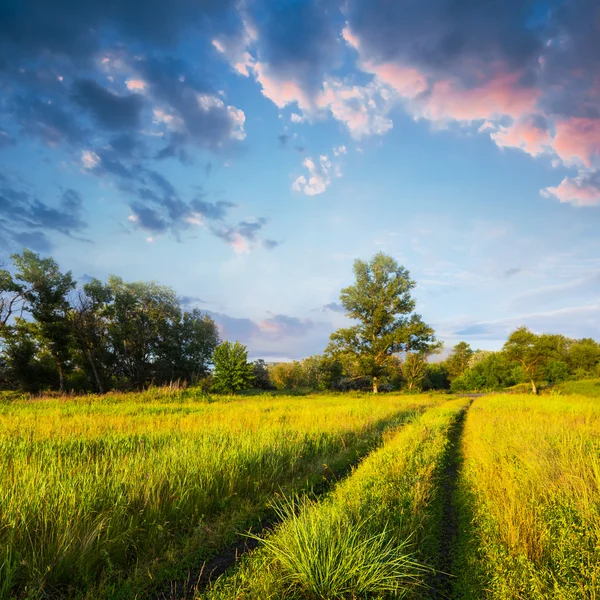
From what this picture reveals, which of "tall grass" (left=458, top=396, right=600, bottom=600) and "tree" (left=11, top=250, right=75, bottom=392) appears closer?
"tall grass" (left=458, top=396, right=600, bottom=600)

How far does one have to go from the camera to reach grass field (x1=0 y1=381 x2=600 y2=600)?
10.3ft

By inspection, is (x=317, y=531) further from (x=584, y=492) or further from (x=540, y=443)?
(x=540, y=443)

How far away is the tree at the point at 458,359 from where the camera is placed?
87550 millimetres

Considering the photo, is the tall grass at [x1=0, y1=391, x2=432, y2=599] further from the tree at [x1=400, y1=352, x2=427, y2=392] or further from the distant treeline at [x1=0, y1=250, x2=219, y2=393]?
the tree at [x1=400, y1=352, x2=427, y2=392]

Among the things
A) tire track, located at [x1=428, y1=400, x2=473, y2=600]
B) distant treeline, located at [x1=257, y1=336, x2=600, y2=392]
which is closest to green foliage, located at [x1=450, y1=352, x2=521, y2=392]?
distant treeline, located at [x1=257, y1=336, x2=600, y2=392]

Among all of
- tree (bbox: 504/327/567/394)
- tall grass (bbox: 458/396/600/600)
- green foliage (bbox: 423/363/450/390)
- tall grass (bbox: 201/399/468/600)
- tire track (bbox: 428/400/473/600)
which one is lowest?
green foliage (bbox: 423/363/450/390)

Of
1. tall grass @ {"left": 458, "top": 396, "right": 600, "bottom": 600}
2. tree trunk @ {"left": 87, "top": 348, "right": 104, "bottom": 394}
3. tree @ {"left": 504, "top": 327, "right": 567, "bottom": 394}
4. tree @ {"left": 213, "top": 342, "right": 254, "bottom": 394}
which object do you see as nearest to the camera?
tall grass @ {"left": 458, "top": 396, "right": 600, "bottom": 600}

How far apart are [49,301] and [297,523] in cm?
4616

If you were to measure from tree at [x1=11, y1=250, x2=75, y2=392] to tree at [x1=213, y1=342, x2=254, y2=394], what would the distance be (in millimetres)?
19563

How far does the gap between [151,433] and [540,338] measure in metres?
50.5

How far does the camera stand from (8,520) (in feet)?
12.1

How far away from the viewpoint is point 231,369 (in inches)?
1291

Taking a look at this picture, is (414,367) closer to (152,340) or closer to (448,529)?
(152,340)

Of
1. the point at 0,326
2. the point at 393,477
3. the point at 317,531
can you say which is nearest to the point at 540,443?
the point at 393,477
